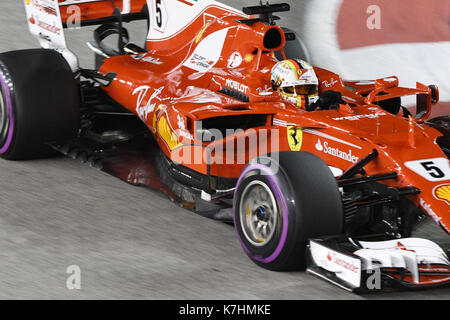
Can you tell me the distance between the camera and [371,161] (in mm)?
5270

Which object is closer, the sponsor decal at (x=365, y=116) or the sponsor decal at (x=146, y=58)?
the sponsor decal at (x=365, y=116)

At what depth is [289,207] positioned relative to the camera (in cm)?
465

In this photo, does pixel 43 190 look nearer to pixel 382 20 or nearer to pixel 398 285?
pixel 398 285

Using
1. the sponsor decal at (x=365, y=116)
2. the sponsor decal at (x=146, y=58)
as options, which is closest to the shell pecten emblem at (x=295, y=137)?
the sponsor decal at (x=365, y=116)

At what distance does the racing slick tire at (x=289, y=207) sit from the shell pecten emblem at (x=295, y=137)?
73 centimetres

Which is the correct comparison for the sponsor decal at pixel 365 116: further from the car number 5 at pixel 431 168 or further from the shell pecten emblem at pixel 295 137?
the car number 5 at pixel 431 168

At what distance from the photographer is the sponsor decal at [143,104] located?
658cm

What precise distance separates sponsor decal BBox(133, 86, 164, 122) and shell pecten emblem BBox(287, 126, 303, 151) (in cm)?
132

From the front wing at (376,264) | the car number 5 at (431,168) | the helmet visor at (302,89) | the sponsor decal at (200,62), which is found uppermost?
the sponsor decal at (200,62)

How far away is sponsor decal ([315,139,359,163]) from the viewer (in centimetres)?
535

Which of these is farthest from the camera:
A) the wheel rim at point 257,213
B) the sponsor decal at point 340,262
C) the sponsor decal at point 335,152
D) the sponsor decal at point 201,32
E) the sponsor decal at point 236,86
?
the sponsor decal at point 201,32
